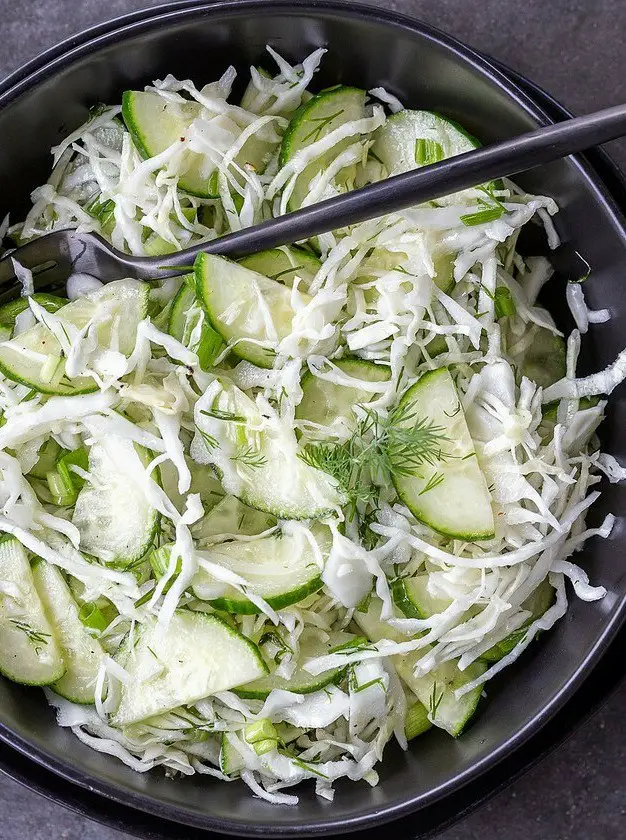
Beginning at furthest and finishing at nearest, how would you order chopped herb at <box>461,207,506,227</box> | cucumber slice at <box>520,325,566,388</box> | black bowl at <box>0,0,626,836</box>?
cucumber slice at <box>520,325,566,388</box>
chopped herb at <box>461,207,506,227</box>
black bowl at <box>0,0,626,836</box>

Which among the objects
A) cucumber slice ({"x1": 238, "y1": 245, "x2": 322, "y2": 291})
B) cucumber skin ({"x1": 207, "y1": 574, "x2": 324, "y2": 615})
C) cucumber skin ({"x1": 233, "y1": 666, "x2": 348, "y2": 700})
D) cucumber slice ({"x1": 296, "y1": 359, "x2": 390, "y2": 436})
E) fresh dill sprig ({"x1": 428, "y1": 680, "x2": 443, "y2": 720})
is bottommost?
fresh dill sprig ({"x1": 428, "y1": 680, "x2": 443, "y2": 720})

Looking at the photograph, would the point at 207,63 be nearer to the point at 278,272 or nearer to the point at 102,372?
the point at 278,272

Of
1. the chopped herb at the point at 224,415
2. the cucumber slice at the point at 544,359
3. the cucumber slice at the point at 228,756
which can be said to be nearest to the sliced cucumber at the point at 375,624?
the cucumber slice at the point at 228,756

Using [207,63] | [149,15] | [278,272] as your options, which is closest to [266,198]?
[278,272]

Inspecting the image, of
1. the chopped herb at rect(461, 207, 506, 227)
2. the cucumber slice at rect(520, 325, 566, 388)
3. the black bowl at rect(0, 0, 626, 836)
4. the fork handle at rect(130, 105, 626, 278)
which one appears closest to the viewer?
Answer: the fork handle at rect(130, 105, 626, 278)

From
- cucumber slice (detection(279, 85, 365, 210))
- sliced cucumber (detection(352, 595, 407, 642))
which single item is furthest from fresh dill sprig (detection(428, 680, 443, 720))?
cucumber slice (detection(279, 85, 365, 210))

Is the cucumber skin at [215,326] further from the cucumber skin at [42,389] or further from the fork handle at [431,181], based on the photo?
the cucumber skin at [42,389]

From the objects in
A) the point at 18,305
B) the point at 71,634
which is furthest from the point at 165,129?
the point at 71,634

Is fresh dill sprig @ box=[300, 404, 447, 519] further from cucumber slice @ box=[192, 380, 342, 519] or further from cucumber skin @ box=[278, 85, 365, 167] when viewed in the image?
cucumber skin @ box=[278, 85, 365, 167]
